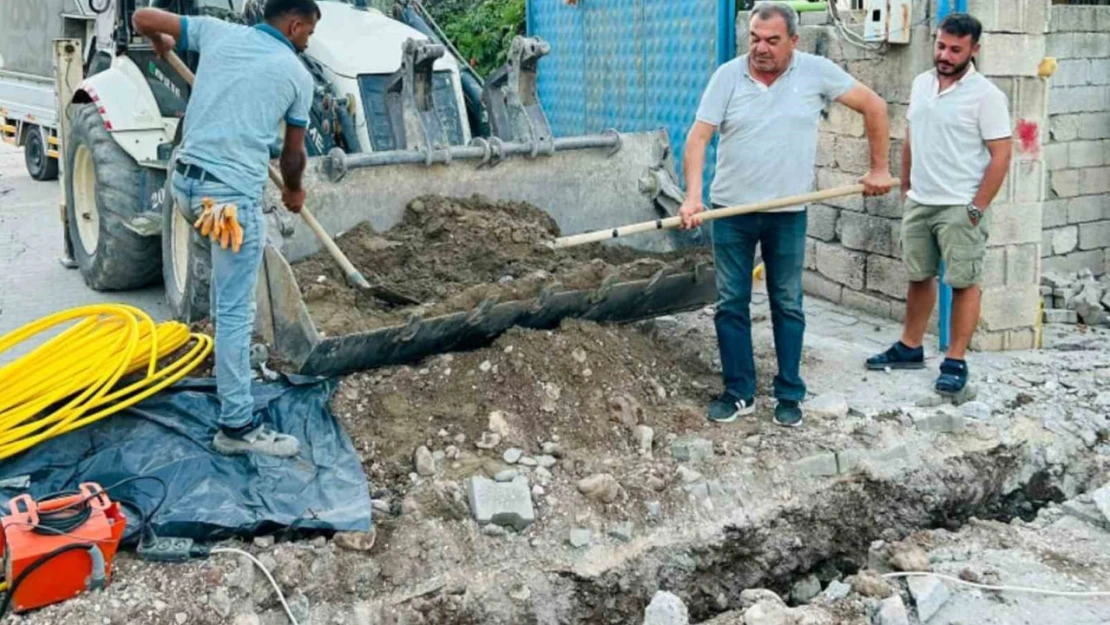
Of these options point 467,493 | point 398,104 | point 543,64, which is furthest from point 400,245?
point 543,64

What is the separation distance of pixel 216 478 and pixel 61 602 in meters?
0.77

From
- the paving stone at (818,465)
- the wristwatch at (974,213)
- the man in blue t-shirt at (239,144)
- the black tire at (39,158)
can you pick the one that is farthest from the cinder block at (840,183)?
the black tire at (39,158)

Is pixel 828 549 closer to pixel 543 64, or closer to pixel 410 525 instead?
pixel 410 525

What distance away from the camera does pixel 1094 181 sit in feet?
24.3

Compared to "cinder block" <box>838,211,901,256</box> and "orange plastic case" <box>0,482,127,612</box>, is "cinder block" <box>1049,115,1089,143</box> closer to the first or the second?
"cinder block" <box>838,211,901,256</box>

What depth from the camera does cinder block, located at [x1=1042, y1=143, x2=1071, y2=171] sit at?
7191mm

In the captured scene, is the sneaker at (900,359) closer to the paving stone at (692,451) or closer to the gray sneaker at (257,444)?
the paving stone at (692,451)

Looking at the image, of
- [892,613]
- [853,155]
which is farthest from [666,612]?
[853,155]

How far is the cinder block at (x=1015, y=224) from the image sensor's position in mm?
6016

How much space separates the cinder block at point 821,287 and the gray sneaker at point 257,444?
3.90 meters

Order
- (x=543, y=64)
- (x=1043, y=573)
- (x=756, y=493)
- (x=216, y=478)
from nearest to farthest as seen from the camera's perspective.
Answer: (x=1043, y=573) < (x=216, y=478) < (x=756, y=493) < (x=543, y=64)

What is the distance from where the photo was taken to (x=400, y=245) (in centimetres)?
563

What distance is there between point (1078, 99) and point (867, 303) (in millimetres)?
1953

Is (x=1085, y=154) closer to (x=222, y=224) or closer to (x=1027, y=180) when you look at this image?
(x=1027, y=180)
